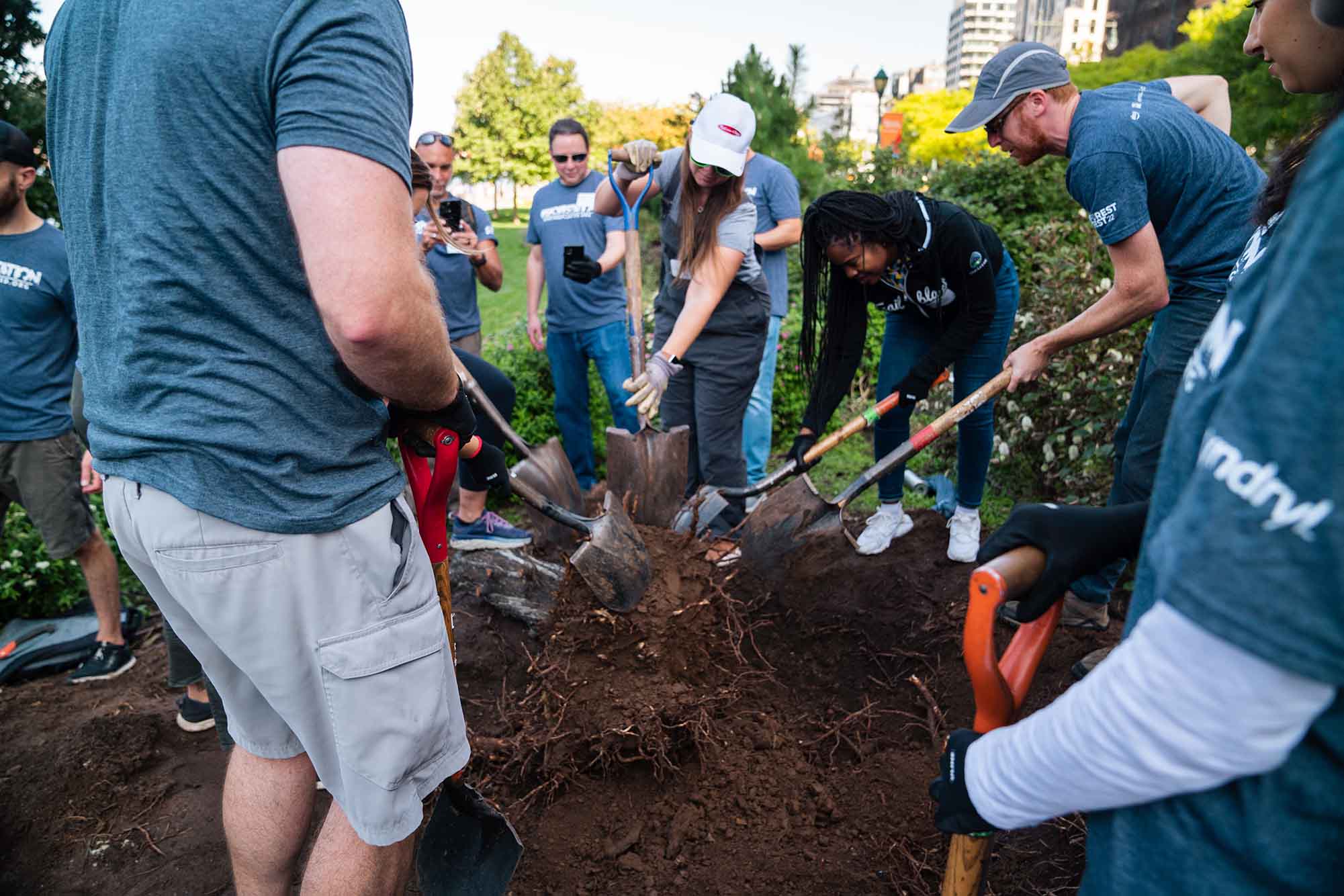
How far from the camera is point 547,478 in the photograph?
311 cm

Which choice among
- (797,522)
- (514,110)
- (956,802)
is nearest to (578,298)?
(797,522)

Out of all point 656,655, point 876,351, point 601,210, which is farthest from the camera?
point 876,351

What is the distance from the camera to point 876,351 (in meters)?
6.18

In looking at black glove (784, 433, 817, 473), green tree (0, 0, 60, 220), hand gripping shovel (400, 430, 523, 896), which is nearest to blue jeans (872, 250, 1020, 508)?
black glove (784, 433, 817, 473)

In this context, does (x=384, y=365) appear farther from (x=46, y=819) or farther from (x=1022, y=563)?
(x=46, y=819)

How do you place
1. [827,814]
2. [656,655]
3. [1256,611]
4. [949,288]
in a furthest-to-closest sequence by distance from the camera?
[949,288], [656,655], [827,814], [1256,611]

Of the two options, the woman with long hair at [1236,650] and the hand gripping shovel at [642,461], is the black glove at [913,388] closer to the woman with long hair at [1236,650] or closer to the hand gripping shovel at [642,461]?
the hand gripping shovel at [642,461]

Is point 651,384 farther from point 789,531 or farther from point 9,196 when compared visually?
point 9,196

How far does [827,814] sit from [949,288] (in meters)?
1.93

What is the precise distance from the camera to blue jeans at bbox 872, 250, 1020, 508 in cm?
317

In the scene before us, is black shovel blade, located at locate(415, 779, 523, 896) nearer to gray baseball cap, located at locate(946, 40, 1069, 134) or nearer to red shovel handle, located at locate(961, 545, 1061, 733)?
red shovel handle, located at locate(961, 545, 1061, 733)

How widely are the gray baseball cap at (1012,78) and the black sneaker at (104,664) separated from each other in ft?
12.0

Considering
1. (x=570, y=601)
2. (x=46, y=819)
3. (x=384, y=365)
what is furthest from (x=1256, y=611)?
(x=46, y=819)

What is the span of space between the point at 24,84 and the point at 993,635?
28.3 ft
